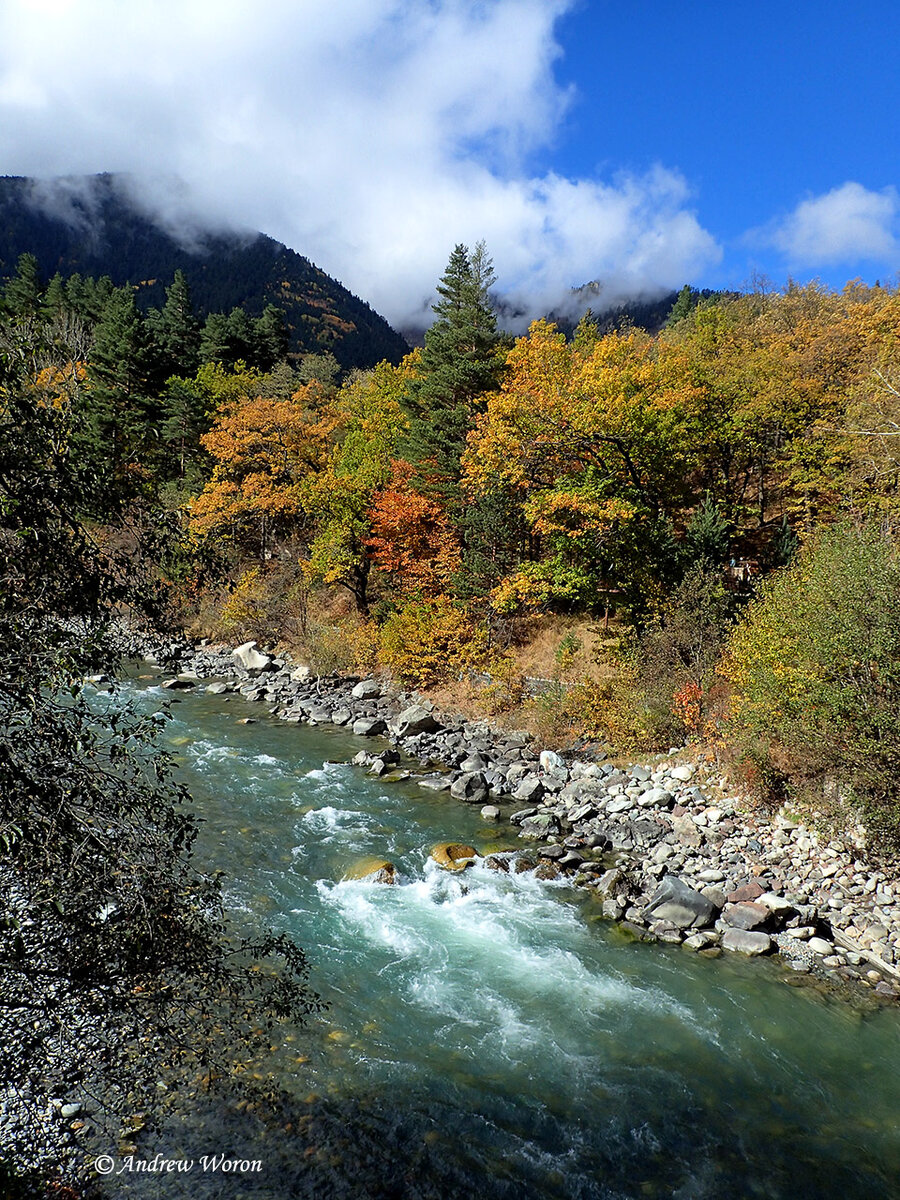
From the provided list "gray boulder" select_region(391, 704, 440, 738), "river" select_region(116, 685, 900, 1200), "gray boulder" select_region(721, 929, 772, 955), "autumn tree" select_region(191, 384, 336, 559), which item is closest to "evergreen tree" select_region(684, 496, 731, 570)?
"gray boulder" select_region(391, 704, 440, 738)

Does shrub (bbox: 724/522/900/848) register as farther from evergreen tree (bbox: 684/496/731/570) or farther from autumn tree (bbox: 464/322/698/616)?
autumn tree (bbox: 464/322/698/616)

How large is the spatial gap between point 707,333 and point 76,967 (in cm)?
3747

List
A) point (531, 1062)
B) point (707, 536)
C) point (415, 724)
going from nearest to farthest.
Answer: point (531, 1062) < point (707, 536) < point (415, 724)

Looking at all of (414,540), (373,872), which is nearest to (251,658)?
(414,540)

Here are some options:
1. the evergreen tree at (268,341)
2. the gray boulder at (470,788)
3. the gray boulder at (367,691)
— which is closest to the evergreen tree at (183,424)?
the evergreen tree at (268,341)

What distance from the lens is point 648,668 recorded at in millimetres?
18516

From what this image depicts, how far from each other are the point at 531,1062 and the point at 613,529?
1647cm

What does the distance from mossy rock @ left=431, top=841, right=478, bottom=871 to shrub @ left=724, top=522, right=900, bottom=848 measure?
21.7ft

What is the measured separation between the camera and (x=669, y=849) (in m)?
13.4

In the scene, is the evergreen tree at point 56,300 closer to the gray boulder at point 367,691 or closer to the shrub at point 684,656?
the gray boulder at point 367,691

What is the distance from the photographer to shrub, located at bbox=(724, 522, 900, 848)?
1116cm

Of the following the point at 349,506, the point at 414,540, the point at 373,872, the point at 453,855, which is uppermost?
the point at 349,506

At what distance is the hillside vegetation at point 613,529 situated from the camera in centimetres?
1283

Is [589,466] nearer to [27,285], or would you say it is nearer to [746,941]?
[746,941]
